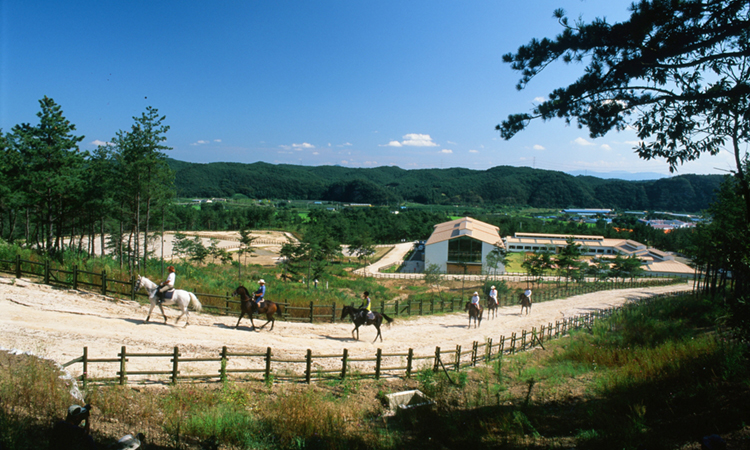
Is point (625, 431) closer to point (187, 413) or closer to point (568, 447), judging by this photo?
point (568, 447)

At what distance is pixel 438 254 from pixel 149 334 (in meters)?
55.3

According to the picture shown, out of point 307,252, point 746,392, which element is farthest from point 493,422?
point 307,252

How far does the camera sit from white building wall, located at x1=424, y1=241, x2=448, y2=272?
64188 millimetres

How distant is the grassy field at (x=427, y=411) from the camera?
684cm

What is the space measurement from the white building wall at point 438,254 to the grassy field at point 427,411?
2093 inches

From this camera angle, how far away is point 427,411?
9.25 metres

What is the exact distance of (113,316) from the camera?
45.8 feet

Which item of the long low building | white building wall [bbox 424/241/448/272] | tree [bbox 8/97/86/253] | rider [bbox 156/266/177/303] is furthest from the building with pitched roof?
rider [bbox 156/266/177/303]

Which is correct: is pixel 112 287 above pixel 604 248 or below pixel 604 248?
above

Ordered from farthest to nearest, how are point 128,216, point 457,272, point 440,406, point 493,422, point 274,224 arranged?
point 274,224 → point 457,272 → point 128,216 → point 440,406 → point 493,422

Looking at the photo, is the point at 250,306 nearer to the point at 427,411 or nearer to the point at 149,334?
the point at 149,334

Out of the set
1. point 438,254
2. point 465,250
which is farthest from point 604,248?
point 438,254

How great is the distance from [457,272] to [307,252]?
30.3m

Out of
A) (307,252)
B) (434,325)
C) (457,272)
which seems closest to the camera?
(434,325)
